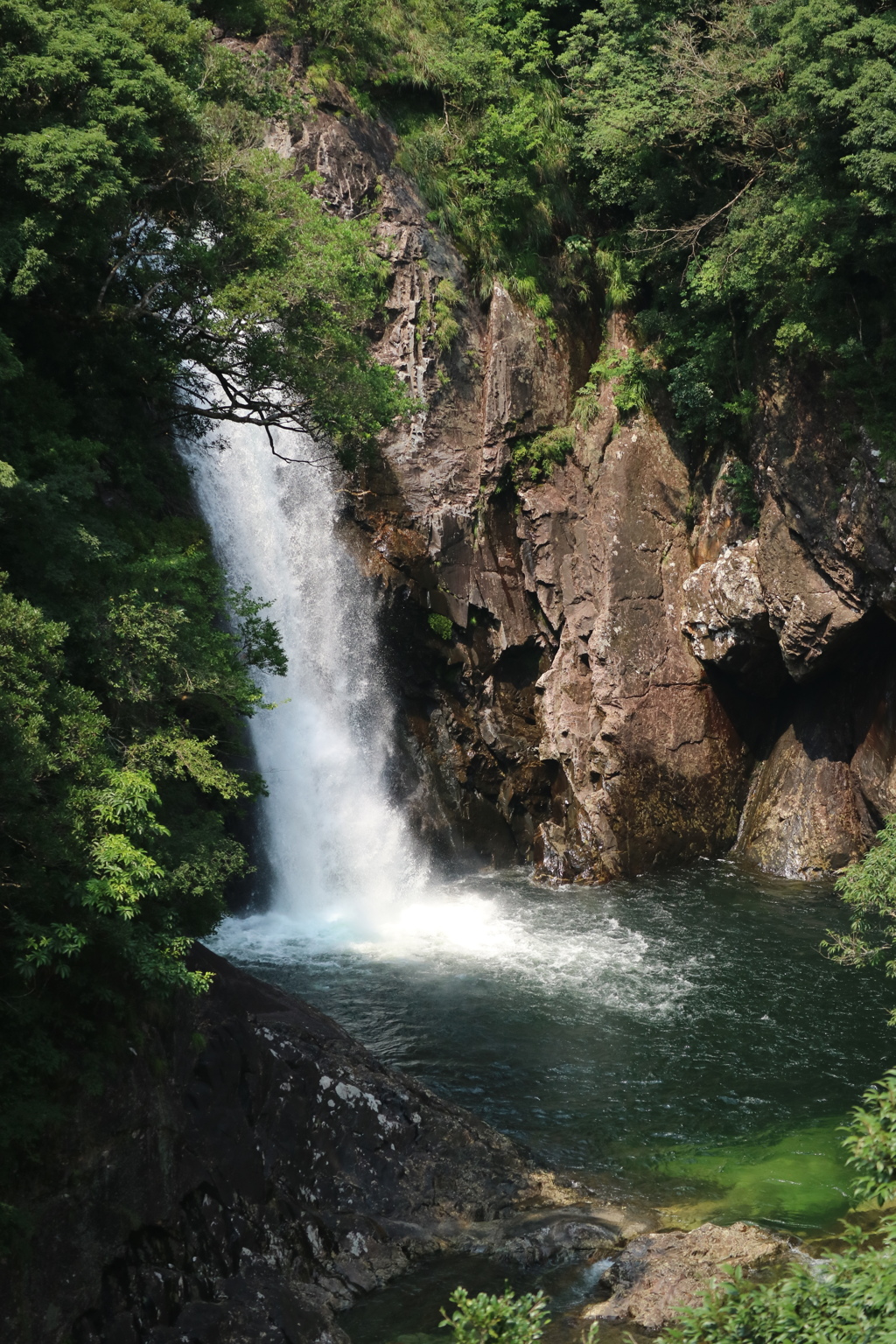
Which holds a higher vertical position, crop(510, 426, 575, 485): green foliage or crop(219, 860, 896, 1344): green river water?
crop(510, 426, 575, 485): green foliage

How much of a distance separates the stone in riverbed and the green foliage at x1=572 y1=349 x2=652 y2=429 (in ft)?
62.7

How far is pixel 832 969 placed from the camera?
17594 millimetres

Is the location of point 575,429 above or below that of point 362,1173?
above

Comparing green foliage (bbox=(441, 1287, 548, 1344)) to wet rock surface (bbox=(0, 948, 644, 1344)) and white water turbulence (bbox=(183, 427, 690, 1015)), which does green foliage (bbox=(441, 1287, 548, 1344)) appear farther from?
white water turbulence (bbox=(183, 427, 690, 1015))

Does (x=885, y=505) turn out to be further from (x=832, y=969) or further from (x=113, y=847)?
(x=113, y=847)

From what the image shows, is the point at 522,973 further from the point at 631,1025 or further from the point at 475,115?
the point at 475,115

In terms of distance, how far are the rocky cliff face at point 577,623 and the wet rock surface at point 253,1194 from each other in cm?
1141

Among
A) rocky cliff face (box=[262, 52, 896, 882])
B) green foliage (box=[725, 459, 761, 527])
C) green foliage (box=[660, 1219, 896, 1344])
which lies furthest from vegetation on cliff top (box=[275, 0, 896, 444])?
green foliage (box=[660, 1219, 896, 1344])

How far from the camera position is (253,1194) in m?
10.9

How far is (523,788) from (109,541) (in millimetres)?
13918

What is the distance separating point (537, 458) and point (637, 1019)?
14.0 meters

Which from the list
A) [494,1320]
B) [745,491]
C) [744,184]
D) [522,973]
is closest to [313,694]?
[522,973]

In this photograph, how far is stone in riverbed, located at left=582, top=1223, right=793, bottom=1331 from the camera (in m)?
9.62

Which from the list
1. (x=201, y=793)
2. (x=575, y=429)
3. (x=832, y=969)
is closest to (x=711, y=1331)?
(x=832, y=969)
